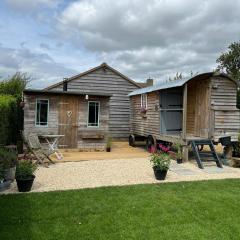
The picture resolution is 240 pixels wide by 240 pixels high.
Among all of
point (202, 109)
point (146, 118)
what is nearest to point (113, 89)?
point (146, 118)

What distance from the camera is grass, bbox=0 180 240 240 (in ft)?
17.1

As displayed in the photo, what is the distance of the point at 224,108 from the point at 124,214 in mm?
7899

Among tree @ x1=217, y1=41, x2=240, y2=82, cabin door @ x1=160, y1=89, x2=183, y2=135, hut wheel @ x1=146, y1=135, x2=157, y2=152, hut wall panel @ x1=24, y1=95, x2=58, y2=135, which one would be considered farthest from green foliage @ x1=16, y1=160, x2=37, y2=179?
tree @ x1=217, y1=41, x2=240, y2=82

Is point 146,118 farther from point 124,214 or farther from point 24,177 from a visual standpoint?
point 124,214

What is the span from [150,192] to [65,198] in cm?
190

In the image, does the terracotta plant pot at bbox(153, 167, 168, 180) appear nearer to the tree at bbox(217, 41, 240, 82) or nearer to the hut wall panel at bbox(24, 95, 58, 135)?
the hut wall panel at bbox(24, 95, 58, 135)

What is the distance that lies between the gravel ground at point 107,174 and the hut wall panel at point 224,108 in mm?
1573

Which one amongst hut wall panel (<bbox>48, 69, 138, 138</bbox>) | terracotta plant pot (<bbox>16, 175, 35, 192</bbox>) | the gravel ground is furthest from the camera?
hut wall panel (<bbox>48, 69, 138, 138</bbox>)

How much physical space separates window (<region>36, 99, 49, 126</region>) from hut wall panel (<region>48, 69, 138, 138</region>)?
16.9ft

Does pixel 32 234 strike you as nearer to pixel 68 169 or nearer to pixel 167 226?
pixel 167 226

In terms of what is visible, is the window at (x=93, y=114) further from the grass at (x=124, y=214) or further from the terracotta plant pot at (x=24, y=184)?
the terracotta plant pot at (x=24, y=184)

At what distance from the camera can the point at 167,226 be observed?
5566 millimetres

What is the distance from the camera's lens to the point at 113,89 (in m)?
20.0

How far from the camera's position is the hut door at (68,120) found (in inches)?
575
